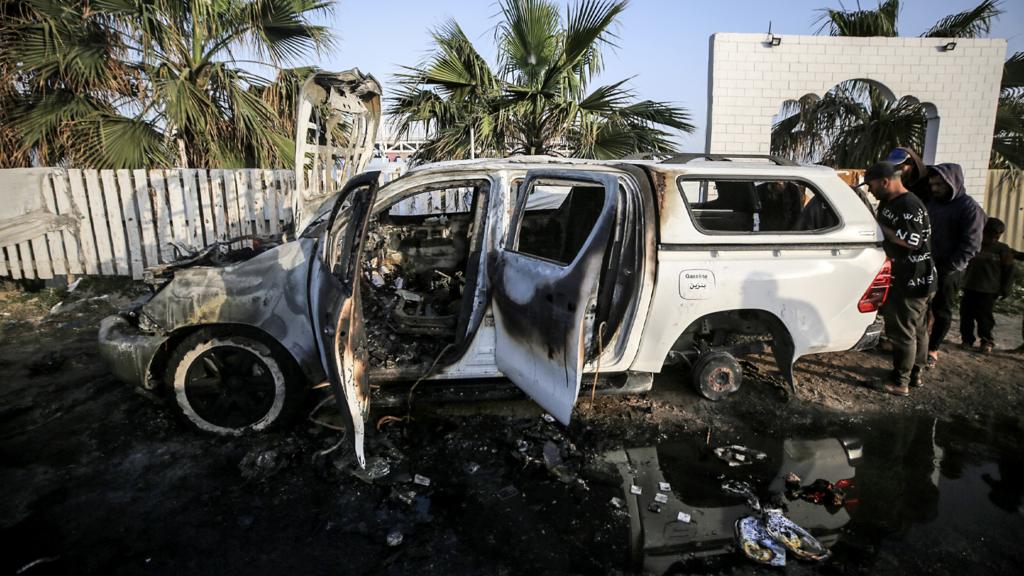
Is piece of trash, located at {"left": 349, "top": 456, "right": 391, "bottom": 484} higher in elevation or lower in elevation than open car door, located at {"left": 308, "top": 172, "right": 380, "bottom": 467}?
lower

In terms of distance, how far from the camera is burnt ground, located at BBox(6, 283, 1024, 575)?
2.29 meters

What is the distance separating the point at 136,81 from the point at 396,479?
7.74 metres

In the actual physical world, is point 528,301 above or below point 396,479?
above

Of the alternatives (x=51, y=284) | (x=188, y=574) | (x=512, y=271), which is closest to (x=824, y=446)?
(x=512, y=271)

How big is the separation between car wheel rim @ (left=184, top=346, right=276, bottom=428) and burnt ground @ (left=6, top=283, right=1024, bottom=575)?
0.17 meters

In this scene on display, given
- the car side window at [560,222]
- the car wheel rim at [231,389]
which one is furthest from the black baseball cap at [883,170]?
the car wheel rim at [231,389]

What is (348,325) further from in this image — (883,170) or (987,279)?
(987,279)

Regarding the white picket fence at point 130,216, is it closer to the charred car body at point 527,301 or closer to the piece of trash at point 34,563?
the charred car body at point 527,301

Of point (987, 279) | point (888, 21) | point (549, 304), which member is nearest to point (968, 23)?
point (888, 21)

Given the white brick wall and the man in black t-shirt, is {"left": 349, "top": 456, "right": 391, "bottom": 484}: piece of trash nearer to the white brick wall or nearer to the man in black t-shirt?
the man in black t-shirt

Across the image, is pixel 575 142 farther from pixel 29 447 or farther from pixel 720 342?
pixel 29 447

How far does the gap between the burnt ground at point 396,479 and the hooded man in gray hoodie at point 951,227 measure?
0.84m

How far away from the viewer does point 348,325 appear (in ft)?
8.22

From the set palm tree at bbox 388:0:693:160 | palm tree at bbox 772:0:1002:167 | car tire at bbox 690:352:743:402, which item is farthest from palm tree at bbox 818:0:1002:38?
car tire at bbox 690:352:743:402
